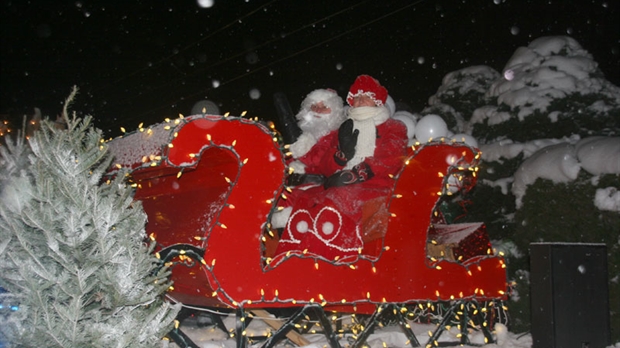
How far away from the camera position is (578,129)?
6.33m

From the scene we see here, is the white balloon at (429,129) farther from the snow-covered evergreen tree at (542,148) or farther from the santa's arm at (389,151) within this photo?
the santa's arm at (389,151)

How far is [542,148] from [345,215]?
11.7 feet

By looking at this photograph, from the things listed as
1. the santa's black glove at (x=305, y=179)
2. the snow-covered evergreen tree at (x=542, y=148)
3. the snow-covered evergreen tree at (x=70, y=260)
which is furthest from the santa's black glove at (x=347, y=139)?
the snow-covered evergreen tree at (x=542, y=148)

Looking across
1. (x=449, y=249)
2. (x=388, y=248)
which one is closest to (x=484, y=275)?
(x=449, y=249)

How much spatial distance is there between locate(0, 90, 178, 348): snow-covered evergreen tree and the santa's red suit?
1.53 m

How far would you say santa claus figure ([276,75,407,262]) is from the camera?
3582mm

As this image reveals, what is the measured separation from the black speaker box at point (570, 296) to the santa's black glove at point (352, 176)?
1401 mm

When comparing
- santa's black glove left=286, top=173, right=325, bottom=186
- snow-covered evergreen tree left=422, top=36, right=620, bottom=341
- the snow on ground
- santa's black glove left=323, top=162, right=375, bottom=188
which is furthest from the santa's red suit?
snow-covered evergreen tree left=422, top=36, right=620, bottom=341

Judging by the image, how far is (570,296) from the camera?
3.83 m

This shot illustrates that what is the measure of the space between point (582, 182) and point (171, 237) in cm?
389

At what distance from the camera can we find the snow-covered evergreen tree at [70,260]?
75.8 inches

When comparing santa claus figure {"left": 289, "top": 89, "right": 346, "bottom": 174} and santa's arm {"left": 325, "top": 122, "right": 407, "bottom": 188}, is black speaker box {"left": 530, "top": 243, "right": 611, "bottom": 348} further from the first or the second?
santa claus figure {"left": 289, "top": 89, "right": 346, "bottom": 174}

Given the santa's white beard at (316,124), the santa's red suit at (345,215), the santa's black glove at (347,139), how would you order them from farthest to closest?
the santa's white beard at (316,124) → the santa's black glove at (347,139) → the santa's red suit at (345,215)

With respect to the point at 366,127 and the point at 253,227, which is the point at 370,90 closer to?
the point at 366,127
